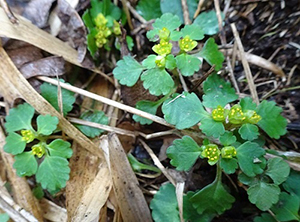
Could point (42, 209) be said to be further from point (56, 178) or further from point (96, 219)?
point (96, 219)

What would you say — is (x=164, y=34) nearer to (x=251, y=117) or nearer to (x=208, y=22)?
(x=208, y=22)

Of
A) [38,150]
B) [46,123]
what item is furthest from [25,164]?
[46,123]

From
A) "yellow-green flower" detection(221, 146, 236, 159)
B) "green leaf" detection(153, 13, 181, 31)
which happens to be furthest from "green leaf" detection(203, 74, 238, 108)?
"green leaf" detection(153, 13, 181, 31)

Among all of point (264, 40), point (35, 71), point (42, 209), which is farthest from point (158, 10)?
point (42, 209)

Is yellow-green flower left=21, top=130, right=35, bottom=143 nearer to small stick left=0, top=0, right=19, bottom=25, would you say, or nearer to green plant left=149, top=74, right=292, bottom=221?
small stick left=0, top=0, right=19, bottom=25

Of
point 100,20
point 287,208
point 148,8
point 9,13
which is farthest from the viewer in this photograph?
point 148,8

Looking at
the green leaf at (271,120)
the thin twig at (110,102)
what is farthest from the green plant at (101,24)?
the green leaf at (271,120)
